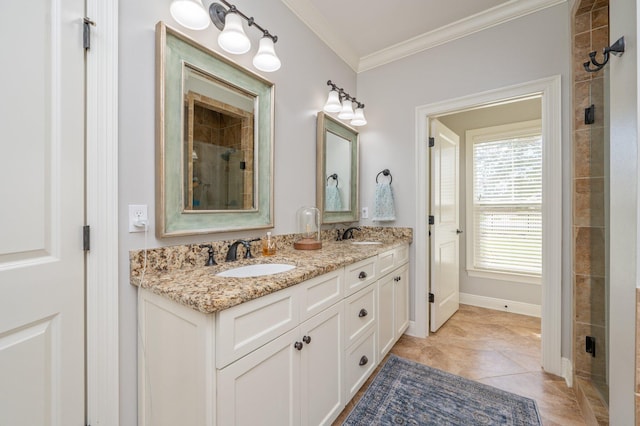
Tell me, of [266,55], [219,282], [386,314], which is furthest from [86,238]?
[386,314]

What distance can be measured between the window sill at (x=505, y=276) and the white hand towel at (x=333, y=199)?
6.63ft

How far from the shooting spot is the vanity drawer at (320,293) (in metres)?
1.15

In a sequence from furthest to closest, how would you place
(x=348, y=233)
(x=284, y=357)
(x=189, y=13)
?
(x=348, y=233) → (x=189, y=13) → (x=284, y=357)

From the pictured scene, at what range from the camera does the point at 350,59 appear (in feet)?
8.55

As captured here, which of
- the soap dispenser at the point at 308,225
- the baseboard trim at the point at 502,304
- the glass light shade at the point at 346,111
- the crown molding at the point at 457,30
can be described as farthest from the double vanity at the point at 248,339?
the baseboard trim at the point at 502,304

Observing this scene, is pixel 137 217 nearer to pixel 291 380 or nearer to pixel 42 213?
pixel 42 213

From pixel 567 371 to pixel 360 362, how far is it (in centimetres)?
145

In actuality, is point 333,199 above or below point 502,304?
above

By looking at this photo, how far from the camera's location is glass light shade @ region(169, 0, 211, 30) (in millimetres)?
1130

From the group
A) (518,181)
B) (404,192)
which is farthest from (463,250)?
(404,192)

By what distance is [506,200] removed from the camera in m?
3.04

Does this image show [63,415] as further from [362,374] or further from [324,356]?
[362,374]

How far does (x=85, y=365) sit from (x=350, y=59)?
2.87m

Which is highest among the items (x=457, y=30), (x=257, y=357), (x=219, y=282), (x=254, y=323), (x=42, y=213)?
(x=457, y=30)
